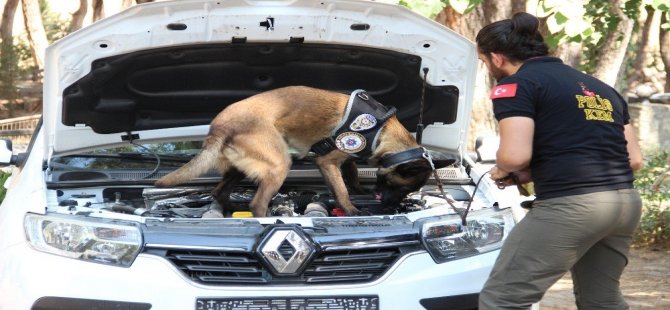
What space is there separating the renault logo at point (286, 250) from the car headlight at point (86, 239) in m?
0.54

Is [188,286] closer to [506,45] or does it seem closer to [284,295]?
[284,295]

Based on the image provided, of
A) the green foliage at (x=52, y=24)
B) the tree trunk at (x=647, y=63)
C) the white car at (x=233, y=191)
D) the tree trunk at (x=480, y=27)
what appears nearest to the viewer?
the white car at (x=233, y=191)

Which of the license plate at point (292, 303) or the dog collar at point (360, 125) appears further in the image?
the dog collar at point (360, 125)

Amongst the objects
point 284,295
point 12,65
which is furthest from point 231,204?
Result: point 12,65

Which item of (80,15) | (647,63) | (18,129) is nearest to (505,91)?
(18,129)

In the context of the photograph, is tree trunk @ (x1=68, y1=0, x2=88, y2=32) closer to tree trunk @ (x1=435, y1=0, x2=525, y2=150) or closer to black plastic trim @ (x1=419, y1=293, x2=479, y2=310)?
tree trunk @ (x1=435, y1=0, x2=525, y2=150)

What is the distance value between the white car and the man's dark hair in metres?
0.65

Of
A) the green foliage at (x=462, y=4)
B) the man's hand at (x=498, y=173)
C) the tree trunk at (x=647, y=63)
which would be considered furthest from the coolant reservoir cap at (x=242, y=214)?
the tree trunk at (x=647, y=63)

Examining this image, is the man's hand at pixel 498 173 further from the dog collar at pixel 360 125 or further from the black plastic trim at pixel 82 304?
the black plastic trim at pixel 82 304

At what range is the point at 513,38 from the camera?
4.04 metres

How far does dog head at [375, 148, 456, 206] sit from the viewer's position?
5.25 metres

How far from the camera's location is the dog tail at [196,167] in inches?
197

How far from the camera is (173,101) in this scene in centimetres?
572

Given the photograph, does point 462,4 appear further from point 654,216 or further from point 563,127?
point 563,127
